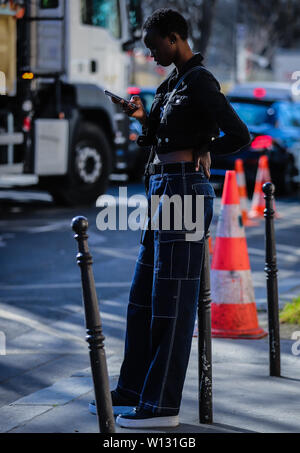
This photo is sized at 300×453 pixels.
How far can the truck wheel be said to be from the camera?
612 inches

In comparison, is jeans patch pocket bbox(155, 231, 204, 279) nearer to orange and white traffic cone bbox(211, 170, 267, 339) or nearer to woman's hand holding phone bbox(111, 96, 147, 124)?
woman's hand holding phone bbox(111, 96, 147, 124)

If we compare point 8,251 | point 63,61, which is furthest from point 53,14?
point 8,251

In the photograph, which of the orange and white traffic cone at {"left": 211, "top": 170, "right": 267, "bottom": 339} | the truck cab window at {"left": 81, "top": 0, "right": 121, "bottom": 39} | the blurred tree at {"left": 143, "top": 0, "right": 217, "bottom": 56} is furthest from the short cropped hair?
the blurred tree at {"left": 143, "top": 0, "right": 217, "bottom": 56}

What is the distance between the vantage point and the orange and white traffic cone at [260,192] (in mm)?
14852

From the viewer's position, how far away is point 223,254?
23.5ft

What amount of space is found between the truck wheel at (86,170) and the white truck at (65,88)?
0.05 feet

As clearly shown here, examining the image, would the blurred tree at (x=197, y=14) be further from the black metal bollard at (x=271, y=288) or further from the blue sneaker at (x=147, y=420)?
the blue sneaker at (x=147, y=420)

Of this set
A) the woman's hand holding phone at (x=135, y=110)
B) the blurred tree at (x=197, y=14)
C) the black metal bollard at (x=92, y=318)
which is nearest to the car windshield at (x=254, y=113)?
the woman's hand holding phone at (x=135, y=110)

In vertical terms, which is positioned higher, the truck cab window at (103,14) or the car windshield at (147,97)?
the truck cab window at (103,14)

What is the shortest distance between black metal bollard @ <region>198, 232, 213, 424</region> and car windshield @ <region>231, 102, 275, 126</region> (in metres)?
12.9

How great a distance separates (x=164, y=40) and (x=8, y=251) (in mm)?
6802

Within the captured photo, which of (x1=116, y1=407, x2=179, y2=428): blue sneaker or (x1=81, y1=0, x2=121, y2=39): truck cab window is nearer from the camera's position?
(x1=116, y1=407, x2=179, y2=428): blue sneaker

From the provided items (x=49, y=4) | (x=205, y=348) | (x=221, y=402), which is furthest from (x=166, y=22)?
(x=49, y=4)
